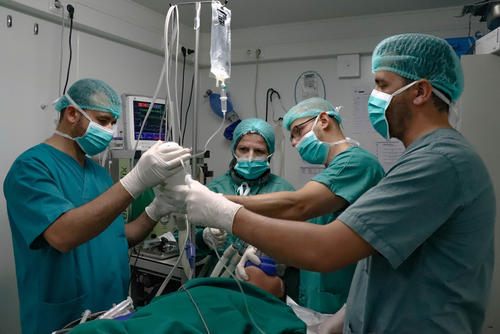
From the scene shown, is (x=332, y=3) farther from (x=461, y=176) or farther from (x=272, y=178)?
(x=461, y=176)

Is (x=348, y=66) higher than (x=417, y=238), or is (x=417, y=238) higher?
(x=348, y=66)

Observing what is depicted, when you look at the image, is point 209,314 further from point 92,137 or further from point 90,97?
point 90,97

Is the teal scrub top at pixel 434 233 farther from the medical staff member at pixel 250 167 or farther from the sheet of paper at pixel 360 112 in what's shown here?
the sheet of paper at pixel 360 112

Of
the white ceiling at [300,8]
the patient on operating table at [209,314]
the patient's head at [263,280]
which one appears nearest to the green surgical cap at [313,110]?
the patient's head at [263,280]

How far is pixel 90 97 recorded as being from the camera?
144 centimetres

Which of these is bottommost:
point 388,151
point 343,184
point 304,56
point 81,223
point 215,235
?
point 215,235

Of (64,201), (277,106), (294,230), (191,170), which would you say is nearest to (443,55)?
(294,230)

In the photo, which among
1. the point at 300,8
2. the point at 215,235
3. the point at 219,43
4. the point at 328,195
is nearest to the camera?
the point at 219,43

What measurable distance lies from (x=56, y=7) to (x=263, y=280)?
205cm

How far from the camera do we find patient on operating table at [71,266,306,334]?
0.87m

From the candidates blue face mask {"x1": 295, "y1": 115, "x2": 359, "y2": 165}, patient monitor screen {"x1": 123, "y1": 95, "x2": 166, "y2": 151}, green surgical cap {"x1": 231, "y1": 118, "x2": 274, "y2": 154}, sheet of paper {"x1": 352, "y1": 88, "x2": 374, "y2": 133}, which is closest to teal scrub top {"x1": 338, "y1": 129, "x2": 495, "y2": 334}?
blue face mask {"x1": 295, "y1": 115, "x2": 359, "y2": 165}

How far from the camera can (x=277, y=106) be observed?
10.7 ft

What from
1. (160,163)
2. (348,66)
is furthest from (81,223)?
(348,66)

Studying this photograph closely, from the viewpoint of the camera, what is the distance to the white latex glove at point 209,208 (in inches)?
38.6
